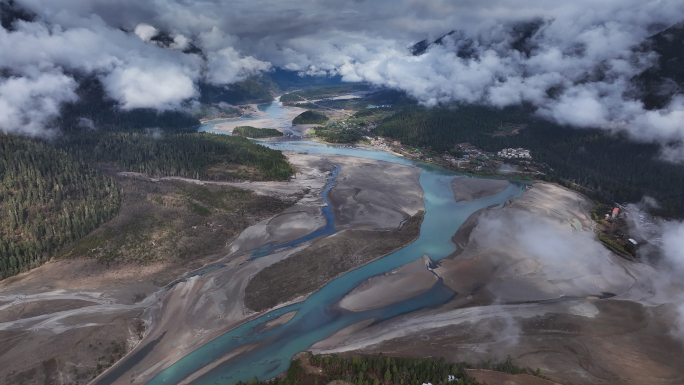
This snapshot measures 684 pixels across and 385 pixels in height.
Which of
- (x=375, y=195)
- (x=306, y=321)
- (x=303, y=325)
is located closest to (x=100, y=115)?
(x=375, y=195)

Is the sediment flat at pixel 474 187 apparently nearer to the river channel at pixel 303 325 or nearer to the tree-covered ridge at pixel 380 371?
the river channel at pixel 303 325

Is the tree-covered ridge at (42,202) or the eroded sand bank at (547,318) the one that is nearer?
the eroded sand bank at (547,318)

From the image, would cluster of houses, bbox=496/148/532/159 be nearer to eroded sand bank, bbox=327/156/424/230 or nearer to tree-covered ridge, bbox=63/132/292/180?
eroded sand bank, bbox=327/156/424/230

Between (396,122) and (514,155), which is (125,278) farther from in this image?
(396,122)

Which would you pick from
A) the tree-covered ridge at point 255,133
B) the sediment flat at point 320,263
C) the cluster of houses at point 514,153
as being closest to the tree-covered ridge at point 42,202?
the sediment flat at point 320,263

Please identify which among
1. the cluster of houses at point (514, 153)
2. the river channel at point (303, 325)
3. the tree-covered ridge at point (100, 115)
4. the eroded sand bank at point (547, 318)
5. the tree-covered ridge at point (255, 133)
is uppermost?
the tree-covered ridge at point (100, 115)

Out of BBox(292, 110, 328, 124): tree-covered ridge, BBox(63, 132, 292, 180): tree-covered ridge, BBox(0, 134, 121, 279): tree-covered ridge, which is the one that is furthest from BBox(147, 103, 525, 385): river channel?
BBox(292, 110, 328, 124): tree-covered ridge

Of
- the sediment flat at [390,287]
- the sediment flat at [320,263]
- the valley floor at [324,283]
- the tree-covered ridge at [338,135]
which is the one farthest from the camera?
the tree-covered ridge at [338,135]
